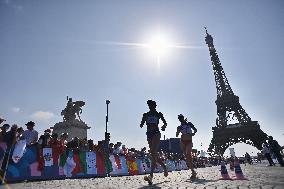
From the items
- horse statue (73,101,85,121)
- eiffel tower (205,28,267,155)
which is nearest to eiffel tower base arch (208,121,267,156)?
eiffel tower (205,28,267,155)

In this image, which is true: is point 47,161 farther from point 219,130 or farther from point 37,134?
point 219,130

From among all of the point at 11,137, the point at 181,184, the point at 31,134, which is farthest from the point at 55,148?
the point at 181,184

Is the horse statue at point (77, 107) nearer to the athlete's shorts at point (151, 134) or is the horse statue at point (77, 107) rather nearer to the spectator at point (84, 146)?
the spectator at point (84, 146)

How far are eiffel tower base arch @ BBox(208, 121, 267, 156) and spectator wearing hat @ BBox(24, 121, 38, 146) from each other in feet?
161

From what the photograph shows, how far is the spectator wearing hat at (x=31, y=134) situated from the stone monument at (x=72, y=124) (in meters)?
9.21

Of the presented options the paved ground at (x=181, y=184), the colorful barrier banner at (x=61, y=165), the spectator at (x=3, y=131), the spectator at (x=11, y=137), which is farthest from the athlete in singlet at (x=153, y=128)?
the spectator at (x=3, y=131)

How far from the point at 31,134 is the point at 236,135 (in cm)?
5151

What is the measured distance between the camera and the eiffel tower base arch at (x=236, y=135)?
54.7 m

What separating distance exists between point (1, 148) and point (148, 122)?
16.9 ft

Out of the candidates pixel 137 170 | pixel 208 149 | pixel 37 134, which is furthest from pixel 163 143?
pixel 37 134

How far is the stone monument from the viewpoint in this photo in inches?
781

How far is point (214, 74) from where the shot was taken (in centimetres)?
6575

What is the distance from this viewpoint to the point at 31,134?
1056 centimetres

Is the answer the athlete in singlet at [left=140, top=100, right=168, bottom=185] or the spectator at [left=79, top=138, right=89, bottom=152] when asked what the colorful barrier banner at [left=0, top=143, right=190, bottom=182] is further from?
the athlete in singlet at [left=140, top=100, right=168, bottom=185]
